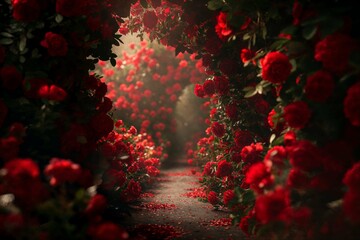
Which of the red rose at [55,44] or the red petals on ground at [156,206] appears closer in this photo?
the red rose at [55,44]

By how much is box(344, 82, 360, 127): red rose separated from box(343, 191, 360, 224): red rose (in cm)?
49

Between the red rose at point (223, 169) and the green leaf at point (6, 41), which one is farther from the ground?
the green leaf at point (6, 41)

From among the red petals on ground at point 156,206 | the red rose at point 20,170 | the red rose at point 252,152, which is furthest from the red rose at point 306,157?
the red petals on ground at point 156,206

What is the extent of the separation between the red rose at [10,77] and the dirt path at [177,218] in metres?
1.94

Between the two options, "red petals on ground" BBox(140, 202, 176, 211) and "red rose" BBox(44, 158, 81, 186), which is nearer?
"red rose" BBox(44, 158, 81, 186)

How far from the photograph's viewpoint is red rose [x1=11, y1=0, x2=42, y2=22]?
3.20m

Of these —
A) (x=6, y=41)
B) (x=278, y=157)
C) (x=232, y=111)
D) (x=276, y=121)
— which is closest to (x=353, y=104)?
(x=278, y=157)

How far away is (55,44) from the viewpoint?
3.29 metres

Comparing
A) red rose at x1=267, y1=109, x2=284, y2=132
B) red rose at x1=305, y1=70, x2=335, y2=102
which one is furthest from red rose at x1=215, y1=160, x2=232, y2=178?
red rose at x1=305, y1=70, x2=335, y2=102

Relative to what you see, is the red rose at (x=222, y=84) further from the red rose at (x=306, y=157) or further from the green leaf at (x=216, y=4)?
the red rose at (x=306, y=157)

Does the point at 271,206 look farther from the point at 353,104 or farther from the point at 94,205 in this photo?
the point at 94,205

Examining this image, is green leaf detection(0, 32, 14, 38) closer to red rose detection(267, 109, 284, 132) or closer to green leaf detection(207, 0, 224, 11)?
green leaf detection(207, 0, 224, 11)

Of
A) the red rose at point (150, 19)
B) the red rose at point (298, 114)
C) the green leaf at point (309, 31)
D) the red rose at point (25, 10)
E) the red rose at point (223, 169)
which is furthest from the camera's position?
the red rose at point (150, 19)

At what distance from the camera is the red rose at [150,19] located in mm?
5719
